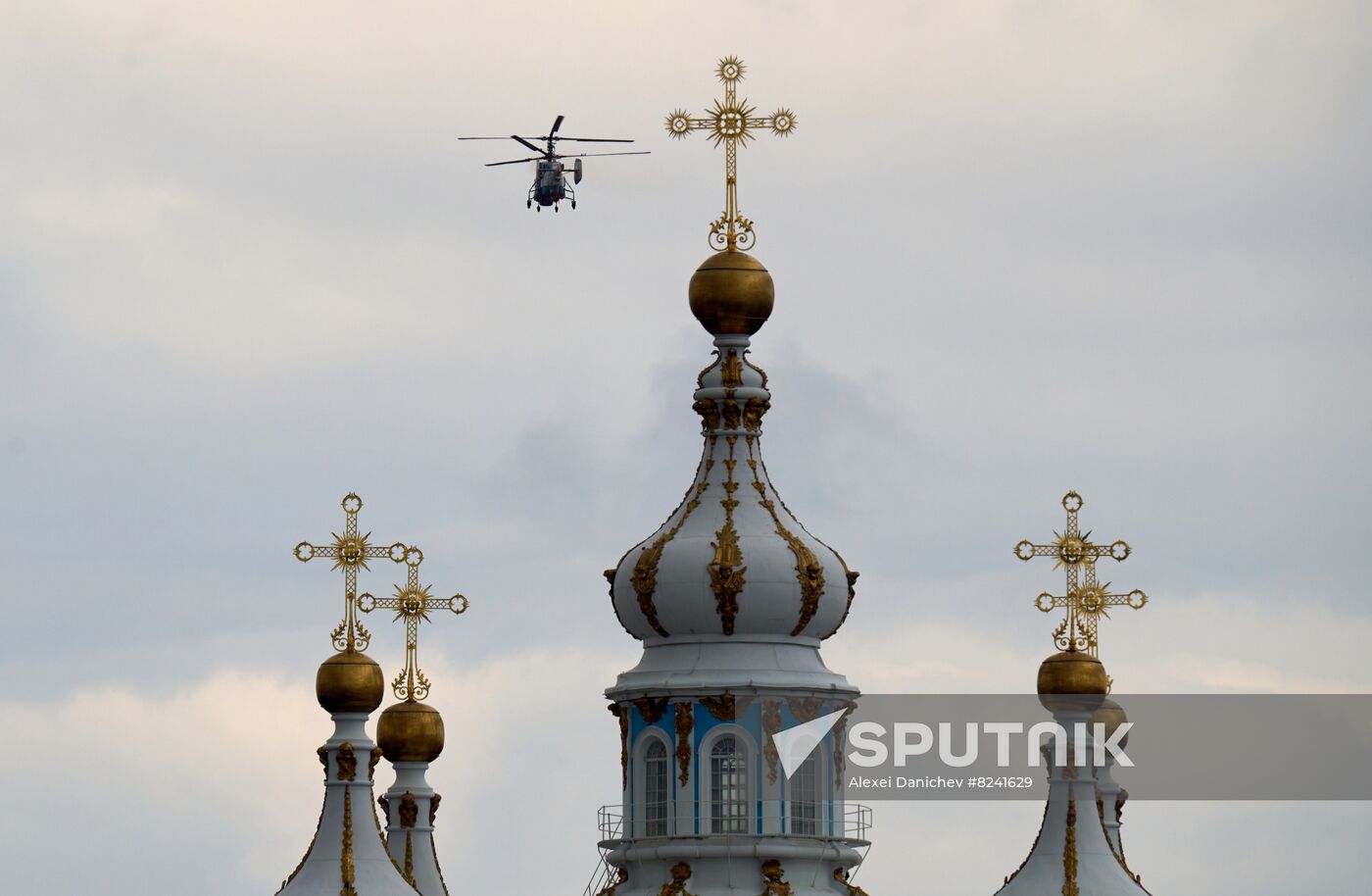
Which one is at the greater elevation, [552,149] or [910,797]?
[552,149]

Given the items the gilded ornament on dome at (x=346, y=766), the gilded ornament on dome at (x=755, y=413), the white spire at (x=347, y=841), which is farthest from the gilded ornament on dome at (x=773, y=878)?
the gilded ornament on dome at (x=346, y=766)

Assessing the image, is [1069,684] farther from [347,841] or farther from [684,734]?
[347,841]

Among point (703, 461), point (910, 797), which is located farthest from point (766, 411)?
point (910, 797)

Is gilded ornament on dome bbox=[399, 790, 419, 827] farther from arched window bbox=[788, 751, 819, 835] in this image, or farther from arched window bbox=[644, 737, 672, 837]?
arched window bbox=[788, 751, 819, 835]

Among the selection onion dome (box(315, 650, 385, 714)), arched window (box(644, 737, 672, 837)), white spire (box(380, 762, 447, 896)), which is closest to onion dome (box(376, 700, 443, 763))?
white spire (box(380, 762, 447, 896))

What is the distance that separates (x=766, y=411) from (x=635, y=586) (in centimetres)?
350

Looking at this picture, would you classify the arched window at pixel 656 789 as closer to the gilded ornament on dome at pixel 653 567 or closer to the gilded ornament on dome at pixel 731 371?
the gilded ornament on dome at pixel 653 567

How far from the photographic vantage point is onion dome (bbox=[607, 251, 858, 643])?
82.6 m

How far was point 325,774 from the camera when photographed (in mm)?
88312

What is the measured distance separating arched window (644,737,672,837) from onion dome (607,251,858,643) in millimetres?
1810

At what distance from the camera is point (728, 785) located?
82.2 meters

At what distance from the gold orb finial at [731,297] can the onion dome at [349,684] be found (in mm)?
8767

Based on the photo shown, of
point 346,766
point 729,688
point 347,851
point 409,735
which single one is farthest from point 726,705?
point 409,735

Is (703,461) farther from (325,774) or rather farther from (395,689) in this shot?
(395,689)
